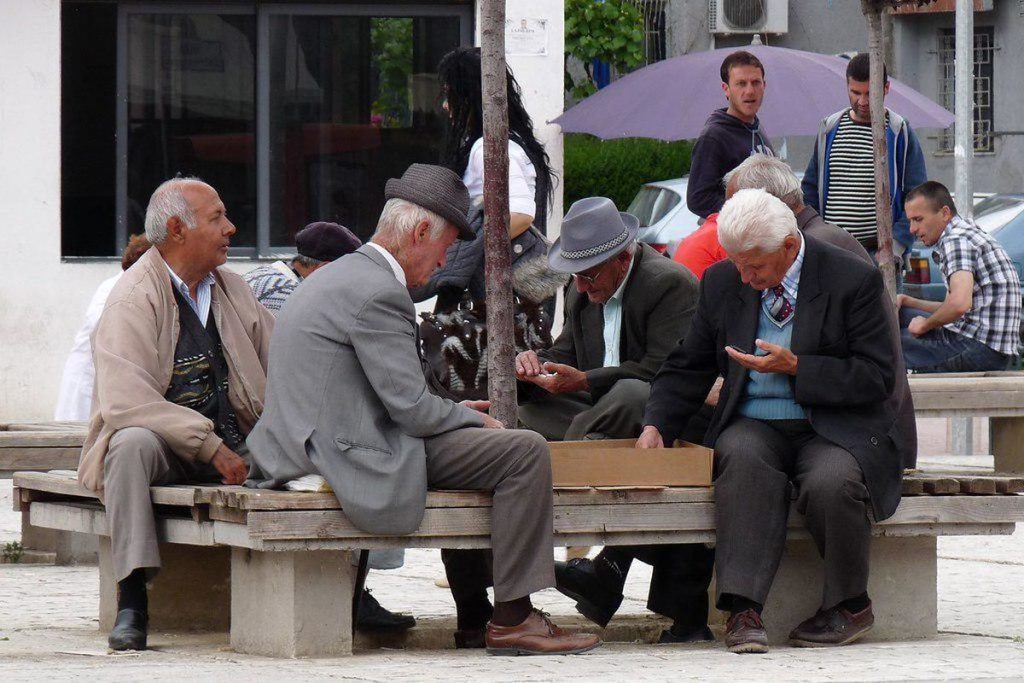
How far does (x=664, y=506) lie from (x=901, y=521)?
764 millimetres

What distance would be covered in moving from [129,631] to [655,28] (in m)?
25.7

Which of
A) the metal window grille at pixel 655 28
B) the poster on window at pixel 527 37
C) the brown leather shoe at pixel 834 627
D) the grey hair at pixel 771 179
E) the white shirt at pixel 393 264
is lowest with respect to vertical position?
the brown leather shoe at pixel 834 627

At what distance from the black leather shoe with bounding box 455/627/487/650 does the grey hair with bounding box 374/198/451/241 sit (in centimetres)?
135

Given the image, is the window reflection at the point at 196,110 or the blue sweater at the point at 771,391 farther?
the window reflection at the point at 196,110

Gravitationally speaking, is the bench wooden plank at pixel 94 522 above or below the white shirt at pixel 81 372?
below

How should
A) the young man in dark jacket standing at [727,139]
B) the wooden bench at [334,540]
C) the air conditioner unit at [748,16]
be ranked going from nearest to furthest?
the wooden bench at [334,540] < the young man in dark jacket standing at [727,139] < the air conditioner unit at [748,16]

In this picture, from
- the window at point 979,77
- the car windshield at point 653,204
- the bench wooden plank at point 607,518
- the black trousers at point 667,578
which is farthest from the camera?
the window at point 979,77

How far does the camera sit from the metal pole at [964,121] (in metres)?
14.4

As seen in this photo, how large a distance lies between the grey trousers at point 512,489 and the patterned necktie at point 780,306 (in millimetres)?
960

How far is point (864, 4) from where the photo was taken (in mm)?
9656

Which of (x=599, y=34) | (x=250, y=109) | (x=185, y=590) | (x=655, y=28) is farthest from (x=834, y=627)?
(x=655, y=28)

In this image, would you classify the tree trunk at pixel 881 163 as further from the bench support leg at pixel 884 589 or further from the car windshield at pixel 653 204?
the car windshield at pixel 653 204

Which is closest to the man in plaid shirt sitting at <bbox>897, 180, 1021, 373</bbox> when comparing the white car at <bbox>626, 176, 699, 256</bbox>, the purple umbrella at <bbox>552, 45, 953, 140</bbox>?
the purple umbrella at <bbox>552, 45, 953, 140</bbox>

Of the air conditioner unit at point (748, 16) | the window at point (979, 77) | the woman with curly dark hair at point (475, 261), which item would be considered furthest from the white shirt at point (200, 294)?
the air conditioner unit at point (748, 16)
